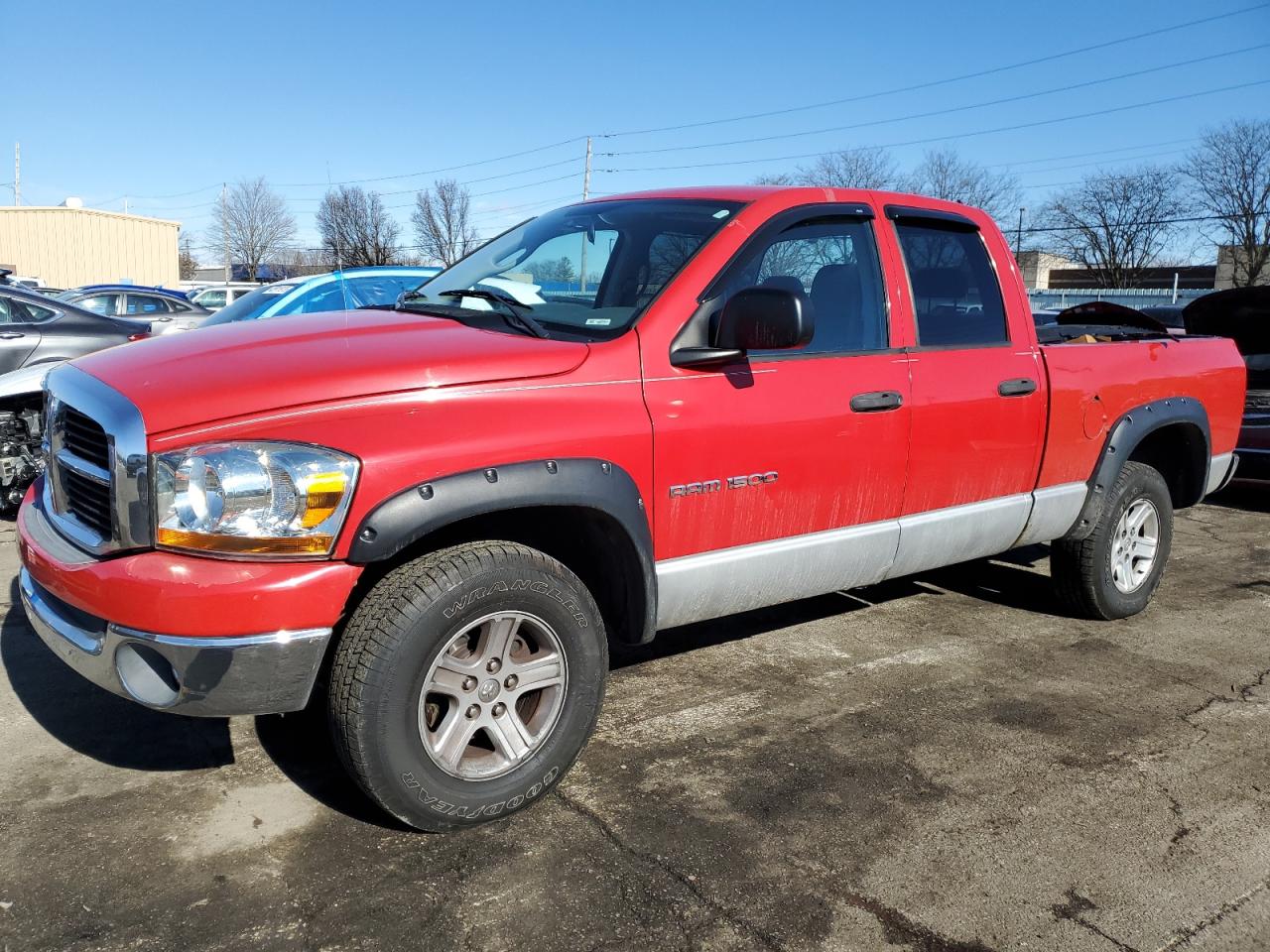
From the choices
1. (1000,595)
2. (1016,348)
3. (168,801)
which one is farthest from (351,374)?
(1000,595)

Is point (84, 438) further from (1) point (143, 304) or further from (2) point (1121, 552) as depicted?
(1) point (143, 304)

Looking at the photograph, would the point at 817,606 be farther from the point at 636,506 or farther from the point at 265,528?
the point at 265,528

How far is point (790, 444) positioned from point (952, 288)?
4.27ft

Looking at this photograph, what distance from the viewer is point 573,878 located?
2840 mm

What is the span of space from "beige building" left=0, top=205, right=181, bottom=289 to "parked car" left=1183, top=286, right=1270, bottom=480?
166ft

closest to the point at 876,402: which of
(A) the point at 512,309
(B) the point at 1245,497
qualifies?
(A) the point at 512,309

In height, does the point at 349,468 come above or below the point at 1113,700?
above

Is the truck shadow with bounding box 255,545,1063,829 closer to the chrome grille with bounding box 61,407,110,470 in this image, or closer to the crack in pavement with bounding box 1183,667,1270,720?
the crack in pavement with bounding box 1183,667,1270,720

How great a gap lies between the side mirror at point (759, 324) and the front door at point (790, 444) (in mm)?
64

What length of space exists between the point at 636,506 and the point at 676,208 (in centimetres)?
132

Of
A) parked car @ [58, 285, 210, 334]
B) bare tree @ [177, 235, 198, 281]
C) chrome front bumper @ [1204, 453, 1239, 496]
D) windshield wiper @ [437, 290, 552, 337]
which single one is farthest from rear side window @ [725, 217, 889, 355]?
bare tree @ [177, 235, 198, 281]

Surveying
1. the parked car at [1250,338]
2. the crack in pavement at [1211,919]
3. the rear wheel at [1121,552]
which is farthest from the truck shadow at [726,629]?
the parked car at [1250,338]

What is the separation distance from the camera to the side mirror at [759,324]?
3.27 meters

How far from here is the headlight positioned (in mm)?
2625
